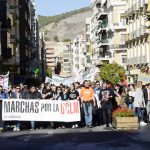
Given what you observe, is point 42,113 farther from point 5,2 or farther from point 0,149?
point 5,2

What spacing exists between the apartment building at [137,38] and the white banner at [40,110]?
4102cm

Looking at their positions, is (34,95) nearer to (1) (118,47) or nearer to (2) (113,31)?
(1) (118,47)

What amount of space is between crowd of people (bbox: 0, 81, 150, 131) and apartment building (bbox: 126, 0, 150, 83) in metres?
39.3

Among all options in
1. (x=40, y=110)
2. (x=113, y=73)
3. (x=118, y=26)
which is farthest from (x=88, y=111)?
(x=118, y=26)

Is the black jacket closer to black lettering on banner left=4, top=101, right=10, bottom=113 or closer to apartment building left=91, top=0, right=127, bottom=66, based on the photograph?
black lettering on banner left=4, top=101, right=10, bottom=113

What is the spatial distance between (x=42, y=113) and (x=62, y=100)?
943 millimetres

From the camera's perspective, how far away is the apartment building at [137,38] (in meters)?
69.1

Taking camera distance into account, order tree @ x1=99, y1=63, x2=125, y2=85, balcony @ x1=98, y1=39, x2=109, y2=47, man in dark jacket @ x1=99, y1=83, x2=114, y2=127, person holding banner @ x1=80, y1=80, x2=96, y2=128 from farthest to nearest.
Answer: balcony @ x1=98, y1=39, x2=109, y2=47, tree @ x1=99, y1=63, x2=125, y2=85, man in dark jacket @ x1=99, y1=83, x2=114, y2=127, person holding banner @ x1=80, y1=80, x2=96, y2=128

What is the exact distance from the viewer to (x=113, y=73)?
85.2m

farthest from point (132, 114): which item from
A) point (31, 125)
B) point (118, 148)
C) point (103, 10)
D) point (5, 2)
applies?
point (103, 10)

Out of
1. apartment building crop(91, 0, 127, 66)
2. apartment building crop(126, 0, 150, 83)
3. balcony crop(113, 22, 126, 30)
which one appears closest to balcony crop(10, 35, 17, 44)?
Answer: apartment building crop(126, 0, 150, 83)

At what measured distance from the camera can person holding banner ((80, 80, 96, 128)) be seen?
957 inches

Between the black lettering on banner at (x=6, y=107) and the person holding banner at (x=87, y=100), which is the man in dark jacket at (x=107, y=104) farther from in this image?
the black lettering on banner at (x=6, y=107)

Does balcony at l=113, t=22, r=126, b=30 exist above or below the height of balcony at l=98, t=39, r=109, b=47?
above
